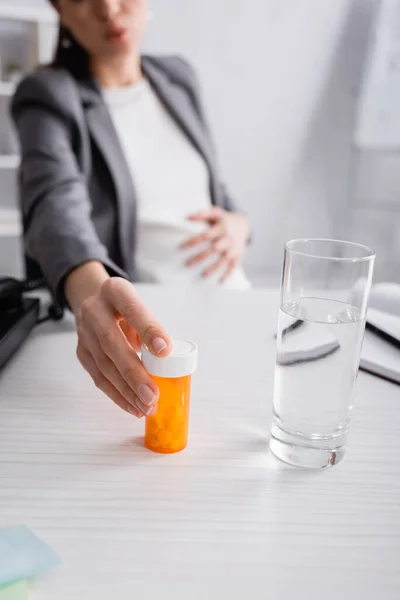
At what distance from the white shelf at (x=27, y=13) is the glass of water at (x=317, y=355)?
218 centimetres

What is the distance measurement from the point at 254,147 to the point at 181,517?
8.85ft

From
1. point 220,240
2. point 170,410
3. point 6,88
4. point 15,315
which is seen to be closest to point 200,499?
Result: point 170,410

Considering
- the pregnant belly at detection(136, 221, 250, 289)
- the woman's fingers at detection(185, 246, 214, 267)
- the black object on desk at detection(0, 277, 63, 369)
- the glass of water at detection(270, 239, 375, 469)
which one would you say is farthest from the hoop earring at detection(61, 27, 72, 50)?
the glass of water at detection(270, 239, 375, 469)

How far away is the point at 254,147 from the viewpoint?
9.62 feet

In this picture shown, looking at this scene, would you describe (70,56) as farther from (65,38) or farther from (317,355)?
(317,355)

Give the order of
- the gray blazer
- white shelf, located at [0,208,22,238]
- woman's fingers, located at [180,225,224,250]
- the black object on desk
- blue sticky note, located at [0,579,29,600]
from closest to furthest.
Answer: blue sticky note, located at [0,579,29,600] → the black object on desk → the gray blazer → woman's fingers, located at [180,225,224,250] → white shelf, located at [0,208,22,238]

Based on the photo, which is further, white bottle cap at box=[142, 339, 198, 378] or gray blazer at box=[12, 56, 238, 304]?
gray blazer at box=[12, 56, 238, 304]

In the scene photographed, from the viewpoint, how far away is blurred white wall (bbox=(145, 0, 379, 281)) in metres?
2.72

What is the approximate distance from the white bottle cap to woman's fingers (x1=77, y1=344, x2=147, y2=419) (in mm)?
44

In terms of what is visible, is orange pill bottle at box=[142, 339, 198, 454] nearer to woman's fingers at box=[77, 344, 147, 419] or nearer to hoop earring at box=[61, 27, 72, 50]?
woman's fingers at box=[77, 344, 147, 419]

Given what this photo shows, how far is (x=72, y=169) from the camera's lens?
3.27 ft

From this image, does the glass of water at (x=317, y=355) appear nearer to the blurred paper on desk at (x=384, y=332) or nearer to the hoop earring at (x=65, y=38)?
the blurred paper on desk at (x=384, y=332)

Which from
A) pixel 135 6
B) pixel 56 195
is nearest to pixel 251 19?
pixel 135 6

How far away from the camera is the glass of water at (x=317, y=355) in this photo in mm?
489
